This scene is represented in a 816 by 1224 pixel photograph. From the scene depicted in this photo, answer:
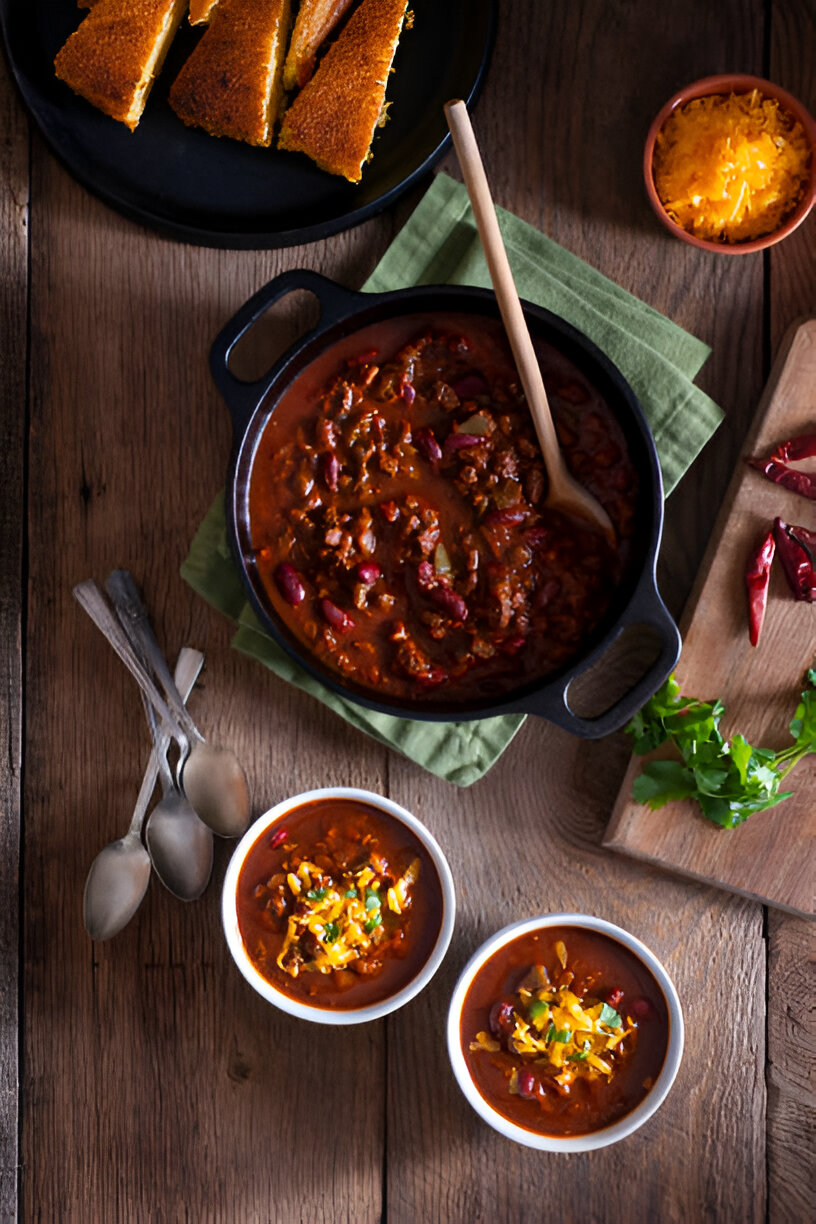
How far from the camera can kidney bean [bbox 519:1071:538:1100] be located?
2.34 m

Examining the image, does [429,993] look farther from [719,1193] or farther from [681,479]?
[681,479]

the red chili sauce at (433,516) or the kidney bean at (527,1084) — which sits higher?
the red chili sauce at (433,516)

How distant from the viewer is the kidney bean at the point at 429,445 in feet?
7.48

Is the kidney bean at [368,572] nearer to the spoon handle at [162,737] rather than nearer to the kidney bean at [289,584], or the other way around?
the kidney bean at [289,584]

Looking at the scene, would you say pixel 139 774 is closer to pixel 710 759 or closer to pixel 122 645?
pixel 122 645

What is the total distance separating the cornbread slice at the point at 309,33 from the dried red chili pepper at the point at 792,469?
54.5 inches

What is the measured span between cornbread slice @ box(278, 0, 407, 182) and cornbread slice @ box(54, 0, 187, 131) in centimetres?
35

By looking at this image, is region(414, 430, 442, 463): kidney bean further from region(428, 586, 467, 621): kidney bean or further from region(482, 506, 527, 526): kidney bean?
region(428, 586, 467, 621): kidney bean

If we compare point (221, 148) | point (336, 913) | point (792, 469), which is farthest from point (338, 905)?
point (221, 148)

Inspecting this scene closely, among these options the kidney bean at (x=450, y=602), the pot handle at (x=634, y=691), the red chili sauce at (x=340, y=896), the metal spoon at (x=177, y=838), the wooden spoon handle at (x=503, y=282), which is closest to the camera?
the wooden spoon handle at (x=503, y=282)

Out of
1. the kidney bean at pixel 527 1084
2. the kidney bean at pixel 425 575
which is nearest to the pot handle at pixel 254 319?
the kidney bean at pixel 425 575

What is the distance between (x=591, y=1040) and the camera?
234 centimetres

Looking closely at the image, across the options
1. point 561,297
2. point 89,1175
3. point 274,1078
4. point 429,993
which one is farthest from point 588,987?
point 561,297

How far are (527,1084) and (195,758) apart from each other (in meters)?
1.03
